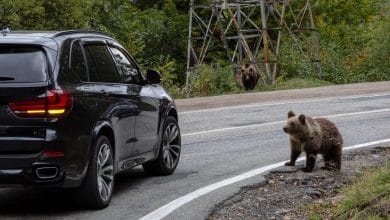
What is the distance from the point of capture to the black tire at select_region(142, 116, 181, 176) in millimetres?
10312

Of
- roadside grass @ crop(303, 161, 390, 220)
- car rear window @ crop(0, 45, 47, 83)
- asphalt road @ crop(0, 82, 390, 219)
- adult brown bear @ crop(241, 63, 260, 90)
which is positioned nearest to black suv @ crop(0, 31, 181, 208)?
car rear window @ crop(0, 45, 47, 83)

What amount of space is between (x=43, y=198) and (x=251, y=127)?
708 centimetres

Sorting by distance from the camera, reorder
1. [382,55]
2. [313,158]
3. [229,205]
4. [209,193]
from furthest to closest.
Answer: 1. [382,55]
2. [313,158]
3. [209,193]
4. [229,205]

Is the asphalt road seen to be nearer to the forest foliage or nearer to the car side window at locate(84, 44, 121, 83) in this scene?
the car side window at locate(84, 44, 121, 83)

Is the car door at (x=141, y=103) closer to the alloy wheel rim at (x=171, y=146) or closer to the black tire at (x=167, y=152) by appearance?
the black tire at (x=167, y=152)

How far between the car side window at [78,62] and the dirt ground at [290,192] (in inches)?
75.2

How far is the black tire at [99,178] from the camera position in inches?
316

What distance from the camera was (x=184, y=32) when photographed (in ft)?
137

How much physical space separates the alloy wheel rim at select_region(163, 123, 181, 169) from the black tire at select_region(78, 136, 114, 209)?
196 cm

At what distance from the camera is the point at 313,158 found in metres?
10.4

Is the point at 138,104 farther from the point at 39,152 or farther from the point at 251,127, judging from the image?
the point at 251,127

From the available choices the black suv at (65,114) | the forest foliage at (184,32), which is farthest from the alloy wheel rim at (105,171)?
the forest foliage at (184,32)

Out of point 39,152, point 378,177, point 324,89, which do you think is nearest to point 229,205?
point 378,177

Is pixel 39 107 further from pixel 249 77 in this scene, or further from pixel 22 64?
pixel 249 77
